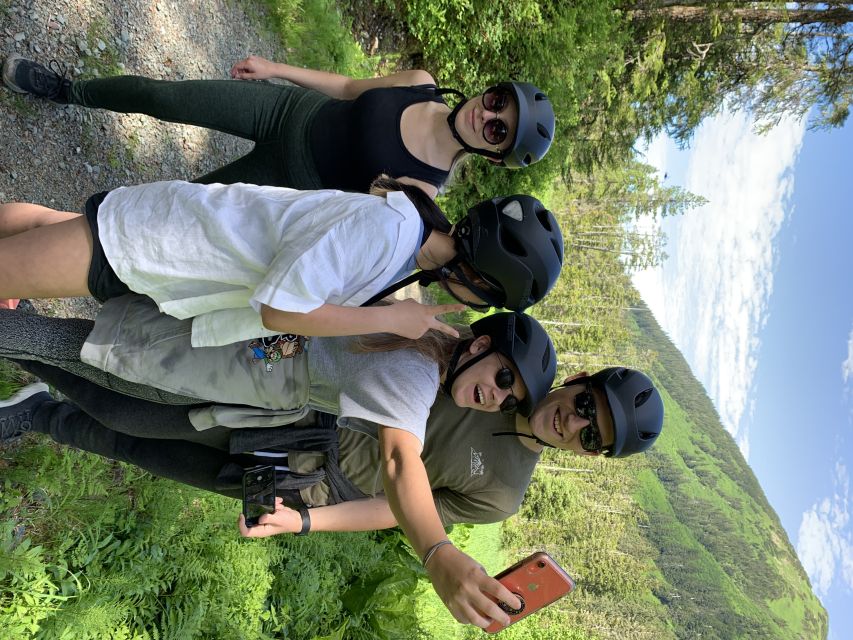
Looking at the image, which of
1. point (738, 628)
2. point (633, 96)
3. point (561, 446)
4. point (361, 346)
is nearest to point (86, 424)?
point (361, 346)

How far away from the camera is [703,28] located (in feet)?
43.4

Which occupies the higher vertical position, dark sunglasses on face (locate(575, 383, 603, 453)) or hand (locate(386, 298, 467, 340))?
hand (locate(386, 298, 467, 340))

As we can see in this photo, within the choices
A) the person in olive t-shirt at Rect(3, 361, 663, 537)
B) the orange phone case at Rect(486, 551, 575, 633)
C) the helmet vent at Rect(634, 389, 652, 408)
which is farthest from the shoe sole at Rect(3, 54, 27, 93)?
the helmet vent at Rect(634, 389, 652, 408)

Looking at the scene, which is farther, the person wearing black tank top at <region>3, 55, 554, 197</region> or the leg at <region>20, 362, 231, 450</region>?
the person wearing black tank top at <region>3, 55, 554, 197</region>

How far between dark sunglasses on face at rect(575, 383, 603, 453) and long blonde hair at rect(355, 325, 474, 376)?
78 centimetres

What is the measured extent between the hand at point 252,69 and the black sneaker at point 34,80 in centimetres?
124

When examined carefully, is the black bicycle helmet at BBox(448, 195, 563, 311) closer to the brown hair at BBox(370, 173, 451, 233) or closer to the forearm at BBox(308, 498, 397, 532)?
the brown hair at BBox(370, 173, 451, 233)

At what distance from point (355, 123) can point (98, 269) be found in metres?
1.60

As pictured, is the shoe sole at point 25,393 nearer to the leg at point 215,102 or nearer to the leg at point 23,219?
the leg at point 23,219

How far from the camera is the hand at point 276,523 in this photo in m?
2.93

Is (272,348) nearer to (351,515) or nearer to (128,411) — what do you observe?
(128,411)

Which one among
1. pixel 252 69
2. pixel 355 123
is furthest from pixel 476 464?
pixel 252 69

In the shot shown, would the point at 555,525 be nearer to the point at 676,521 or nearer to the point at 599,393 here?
the point at 676,521

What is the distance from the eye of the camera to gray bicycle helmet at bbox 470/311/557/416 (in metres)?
2.95
